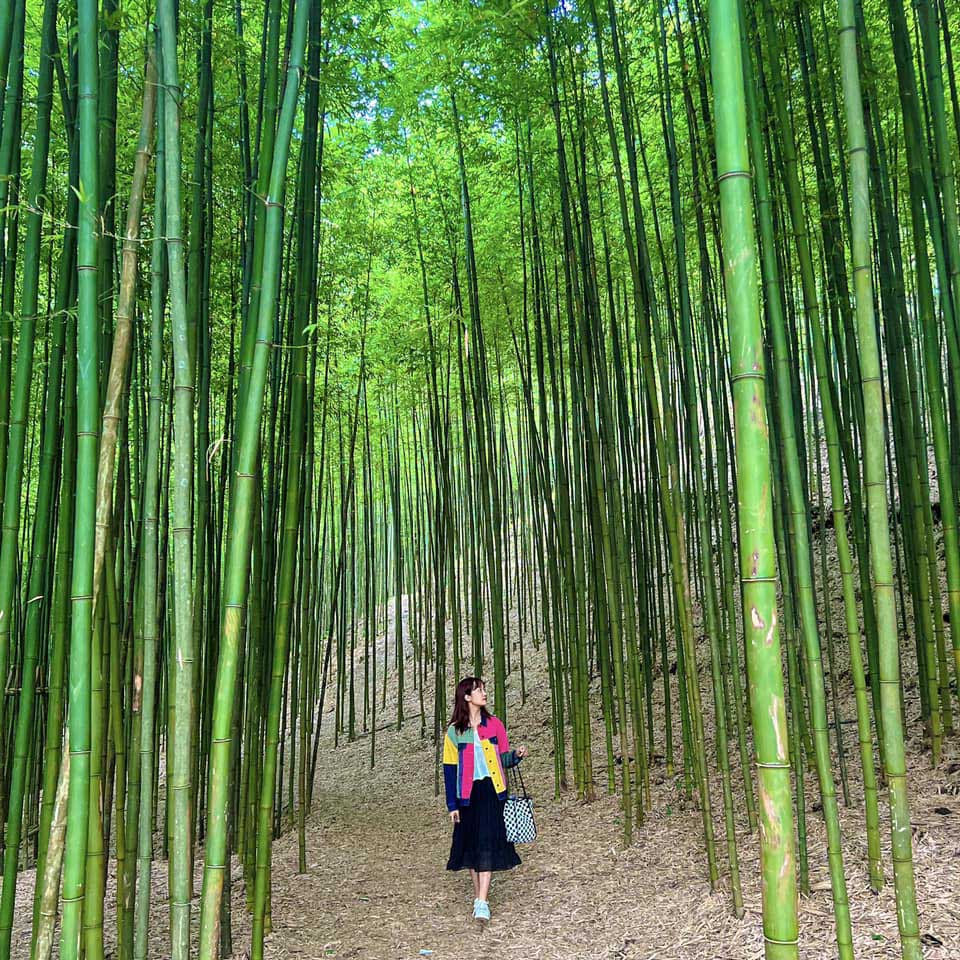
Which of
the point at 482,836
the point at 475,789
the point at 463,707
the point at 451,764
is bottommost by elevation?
the point at 482,836

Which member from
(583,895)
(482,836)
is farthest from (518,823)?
(583,895)

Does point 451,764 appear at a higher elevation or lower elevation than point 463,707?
lower

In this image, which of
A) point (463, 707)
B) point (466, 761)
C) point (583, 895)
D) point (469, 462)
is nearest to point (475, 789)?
point (466, 761)

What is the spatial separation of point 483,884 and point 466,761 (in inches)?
19.3

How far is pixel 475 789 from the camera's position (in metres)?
3.20

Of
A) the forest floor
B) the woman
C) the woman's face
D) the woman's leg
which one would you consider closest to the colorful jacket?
the woman

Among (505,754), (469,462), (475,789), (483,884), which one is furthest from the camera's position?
(469,462)

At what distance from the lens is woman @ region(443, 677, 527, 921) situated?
3.14 metres

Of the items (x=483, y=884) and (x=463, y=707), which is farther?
(x=463, y=707)

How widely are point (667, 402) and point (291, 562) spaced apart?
65.7 inches

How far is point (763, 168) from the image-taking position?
160 cm

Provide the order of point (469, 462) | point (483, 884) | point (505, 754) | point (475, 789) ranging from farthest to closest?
point (469, 462) < point (505, 754) < point (475, 789) < point (483, 884)

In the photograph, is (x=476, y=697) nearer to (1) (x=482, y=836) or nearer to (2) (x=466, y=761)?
(2) (x=466, y=761)

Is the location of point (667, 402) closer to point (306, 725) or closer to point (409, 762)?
point (306, 725)
